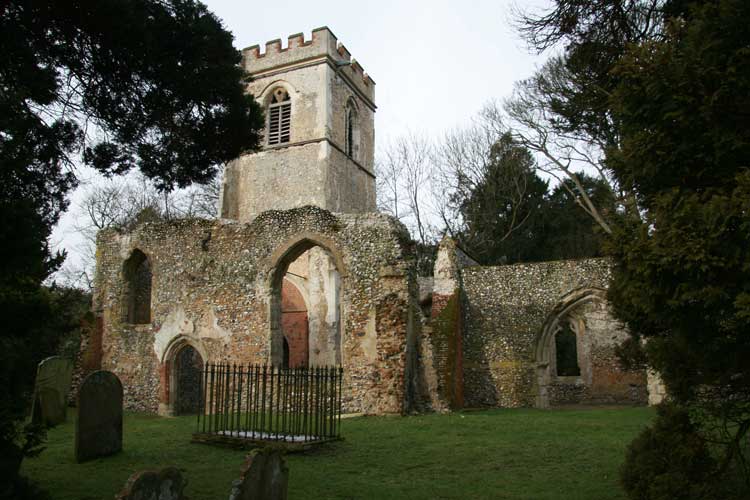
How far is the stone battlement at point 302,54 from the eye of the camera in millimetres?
24859

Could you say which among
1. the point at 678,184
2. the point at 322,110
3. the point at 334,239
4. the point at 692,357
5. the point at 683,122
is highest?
the point at 322,110

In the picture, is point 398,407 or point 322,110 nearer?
point 398,407

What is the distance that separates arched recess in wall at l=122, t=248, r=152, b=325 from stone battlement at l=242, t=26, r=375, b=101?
1030 cm

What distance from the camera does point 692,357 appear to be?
4.64 m

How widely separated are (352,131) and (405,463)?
69.7 feet

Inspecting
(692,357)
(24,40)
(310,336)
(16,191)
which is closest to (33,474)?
(16,191)

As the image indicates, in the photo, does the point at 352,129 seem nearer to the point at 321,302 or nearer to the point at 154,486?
the point at 321,302

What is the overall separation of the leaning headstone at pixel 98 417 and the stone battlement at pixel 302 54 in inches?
746

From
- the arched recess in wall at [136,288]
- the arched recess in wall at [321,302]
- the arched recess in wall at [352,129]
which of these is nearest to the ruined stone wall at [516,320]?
the arched recess in wall at [321,302]

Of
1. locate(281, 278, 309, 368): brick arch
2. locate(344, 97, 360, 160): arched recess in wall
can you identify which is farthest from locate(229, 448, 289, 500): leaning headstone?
locate(344, 97, 360, 160): arched recess in wall

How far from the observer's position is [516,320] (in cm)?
1728

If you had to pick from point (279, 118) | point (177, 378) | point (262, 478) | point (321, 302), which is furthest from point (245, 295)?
point (279, 118)

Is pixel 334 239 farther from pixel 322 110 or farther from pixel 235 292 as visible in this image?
pixel 322 110

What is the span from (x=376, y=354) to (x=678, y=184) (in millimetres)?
9420
